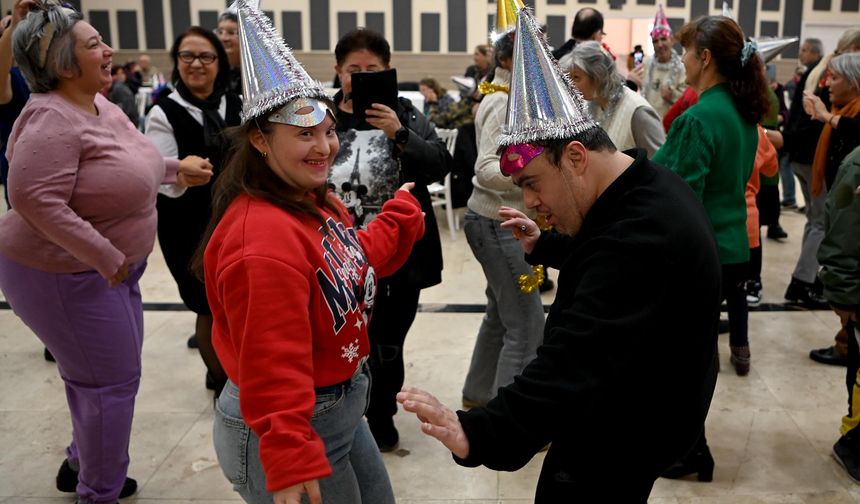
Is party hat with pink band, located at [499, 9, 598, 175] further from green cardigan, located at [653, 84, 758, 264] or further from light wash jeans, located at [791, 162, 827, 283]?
light wash jeans, located at [791, 162, 827, 283]

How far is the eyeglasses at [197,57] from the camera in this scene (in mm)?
3029

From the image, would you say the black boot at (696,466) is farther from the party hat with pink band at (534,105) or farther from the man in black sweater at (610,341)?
the party hat with pink band at (534,105)

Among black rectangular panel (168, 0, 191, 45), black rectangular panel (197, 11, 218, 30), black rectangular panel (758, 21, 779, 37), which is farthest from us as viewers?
black rectangular panel (758, 21, 779, 37)

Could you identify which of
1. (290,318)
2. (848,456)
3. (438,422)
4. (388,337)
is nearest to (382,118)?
(388,337)

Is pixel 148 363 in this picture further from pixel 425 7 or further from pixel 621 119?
pixel 425 7

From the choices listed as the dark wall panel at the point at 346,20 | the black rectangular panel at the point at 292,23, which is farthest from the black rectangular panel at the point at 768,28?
the black rectangular panel at the point at 292,23

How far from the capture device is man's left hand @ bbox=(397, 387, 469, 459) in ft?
4.36

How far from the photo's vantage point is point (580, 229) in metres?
1.47

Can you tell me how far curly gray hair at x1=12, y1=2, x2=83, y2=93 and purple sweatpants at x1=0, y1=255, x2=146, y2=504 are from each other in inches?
23.0

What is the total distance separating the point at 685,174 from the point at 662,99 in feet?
11.4

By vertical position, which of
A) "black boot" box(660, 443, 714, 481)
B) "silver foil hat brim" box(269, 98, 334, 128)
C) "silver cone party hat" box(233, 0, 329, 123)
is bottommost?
"black boot" box(660, 443, 714, 481)

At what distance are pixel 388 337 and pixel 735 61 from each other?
5.21 feet

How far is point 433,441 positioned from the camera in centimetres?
313

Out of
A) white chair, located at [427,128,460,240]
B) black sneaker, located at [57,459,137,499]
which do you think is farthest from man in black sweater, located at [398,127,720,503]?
white chair, located at [427,128,460,240]
